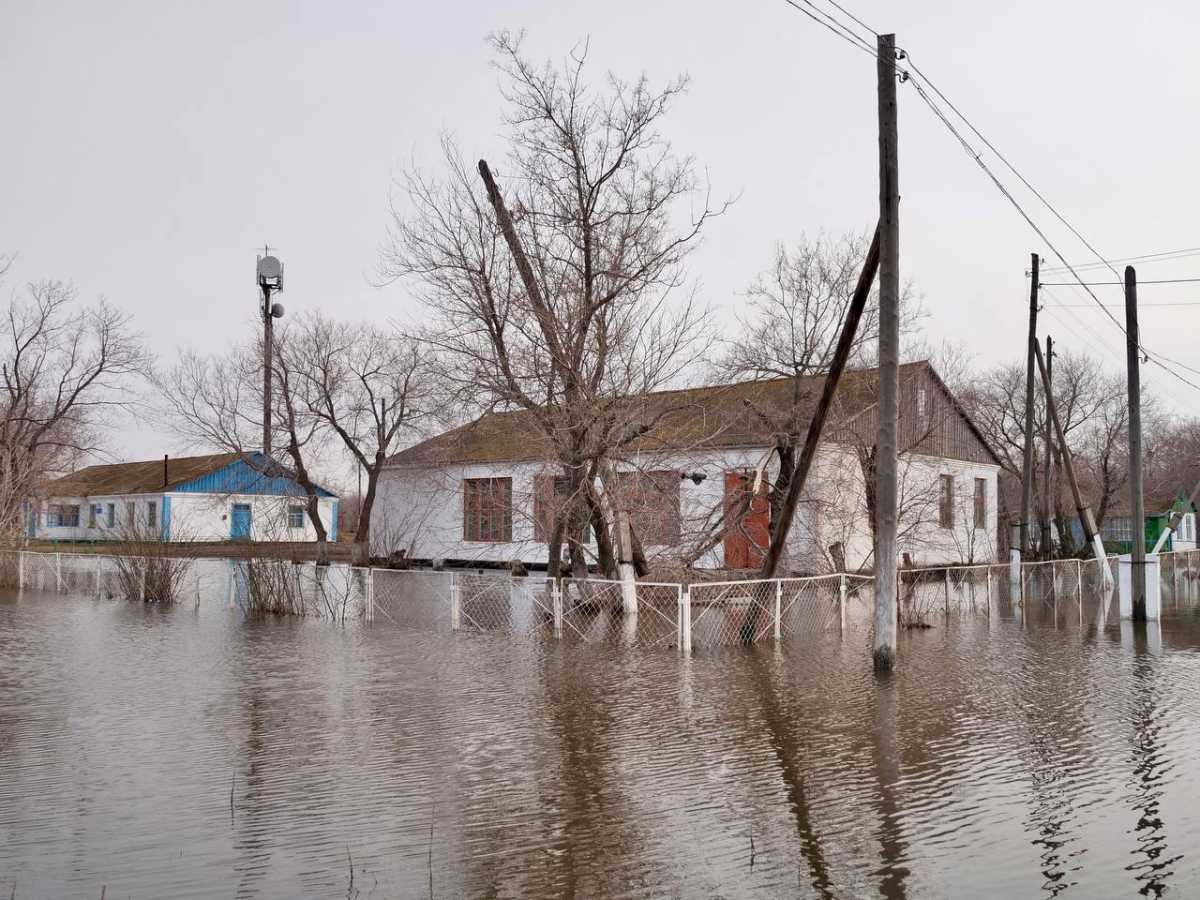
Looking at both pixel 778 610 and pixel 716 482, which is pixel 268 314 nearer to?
pixel 716 482

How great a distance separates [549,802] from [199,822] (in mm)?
1933

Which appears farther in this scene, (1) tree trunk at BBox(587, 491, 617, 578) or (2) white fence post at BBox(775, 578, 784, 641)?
(1) tree trunk at BBox(587, 491, 617, 578)

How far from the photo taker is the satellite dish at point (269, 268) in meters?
33.1

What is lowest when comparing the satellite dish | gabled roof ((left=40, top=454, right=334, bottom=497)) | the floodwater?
the floodwater

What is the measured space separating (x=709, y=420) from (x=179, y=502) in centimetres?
3130

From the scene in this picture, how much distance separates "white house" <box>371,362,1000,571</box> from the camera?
661 inches

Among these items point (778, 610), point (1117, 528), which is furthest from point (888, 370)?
point (1117, 528)

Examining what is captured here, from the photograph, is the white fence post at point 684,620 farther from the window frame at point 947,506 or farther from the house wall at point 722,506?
the window frame at point 947,506

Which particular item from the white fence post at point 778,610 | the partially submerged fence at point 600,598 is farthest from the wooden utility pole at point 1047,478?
the white fence post at point 778,610

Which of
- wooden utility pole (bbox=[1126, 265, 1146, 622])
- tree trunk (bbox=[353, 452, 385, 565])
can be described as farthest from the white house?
wooden utility pole (bbox=[1126, 265, 1146, 622])

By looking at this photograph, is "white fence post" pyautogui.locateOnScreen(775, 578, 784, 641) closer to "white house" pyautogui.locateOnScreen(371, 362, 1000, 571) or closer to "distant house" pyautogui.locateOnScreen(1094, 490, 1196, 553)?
"white house" pyautogui.locateOnScreen(371, 362, 1000, 571)

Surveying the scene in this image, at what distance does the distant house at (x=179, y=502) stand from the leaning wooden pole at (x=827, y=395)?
26180 millimetres

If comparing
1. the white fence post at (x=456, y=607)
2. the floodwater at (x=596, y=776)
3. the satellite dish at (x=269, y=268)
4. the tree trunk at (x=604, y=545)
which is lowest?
the floodwater at (x=596, y=776)

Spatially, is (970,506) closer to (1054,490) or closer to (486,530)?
(1054,490)
